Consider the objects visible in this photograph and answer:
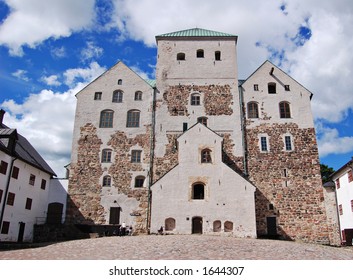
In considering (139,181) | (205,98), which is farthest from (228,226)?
(205,98)

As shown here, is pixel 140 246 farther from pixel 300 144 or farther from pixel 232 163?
pixel 300 144

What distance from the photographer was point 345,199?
87.5ft

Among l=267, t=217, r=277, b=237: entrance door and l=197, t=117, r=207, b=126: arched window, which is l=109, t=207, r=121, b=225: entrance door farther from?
l=267, t=217, r=277, b=237: entrance door

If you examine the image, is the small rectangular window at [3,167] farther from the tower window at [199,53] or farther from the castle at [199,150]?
the tower window at [199,53]

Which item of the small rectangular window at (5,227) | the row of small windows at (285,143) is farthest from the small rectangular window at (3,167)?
the row of small windows at (285,143)

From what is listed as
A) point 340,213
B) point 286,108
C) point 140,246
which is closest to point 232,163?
point 286,108

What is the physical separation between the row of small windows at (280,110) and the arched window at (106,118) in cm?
1291

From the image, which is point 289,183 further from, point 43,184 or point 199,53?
point 43,184

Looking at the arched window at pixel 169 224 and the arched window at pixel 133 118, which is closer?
the arched window at pixel 169 224

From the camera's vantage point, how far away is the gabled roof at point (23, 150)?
82.5 feet

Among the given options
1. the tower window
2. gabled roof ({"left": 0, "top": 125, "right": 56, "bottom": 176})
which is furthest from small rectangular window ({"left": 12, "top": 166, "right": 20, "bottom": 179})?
the tower window

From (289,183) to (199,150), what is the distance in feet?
27.6

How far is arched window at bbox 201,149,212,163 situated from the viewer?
87.2 feet

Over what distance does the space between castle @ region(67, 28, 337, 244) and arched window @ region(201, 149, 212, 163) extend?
82mm
